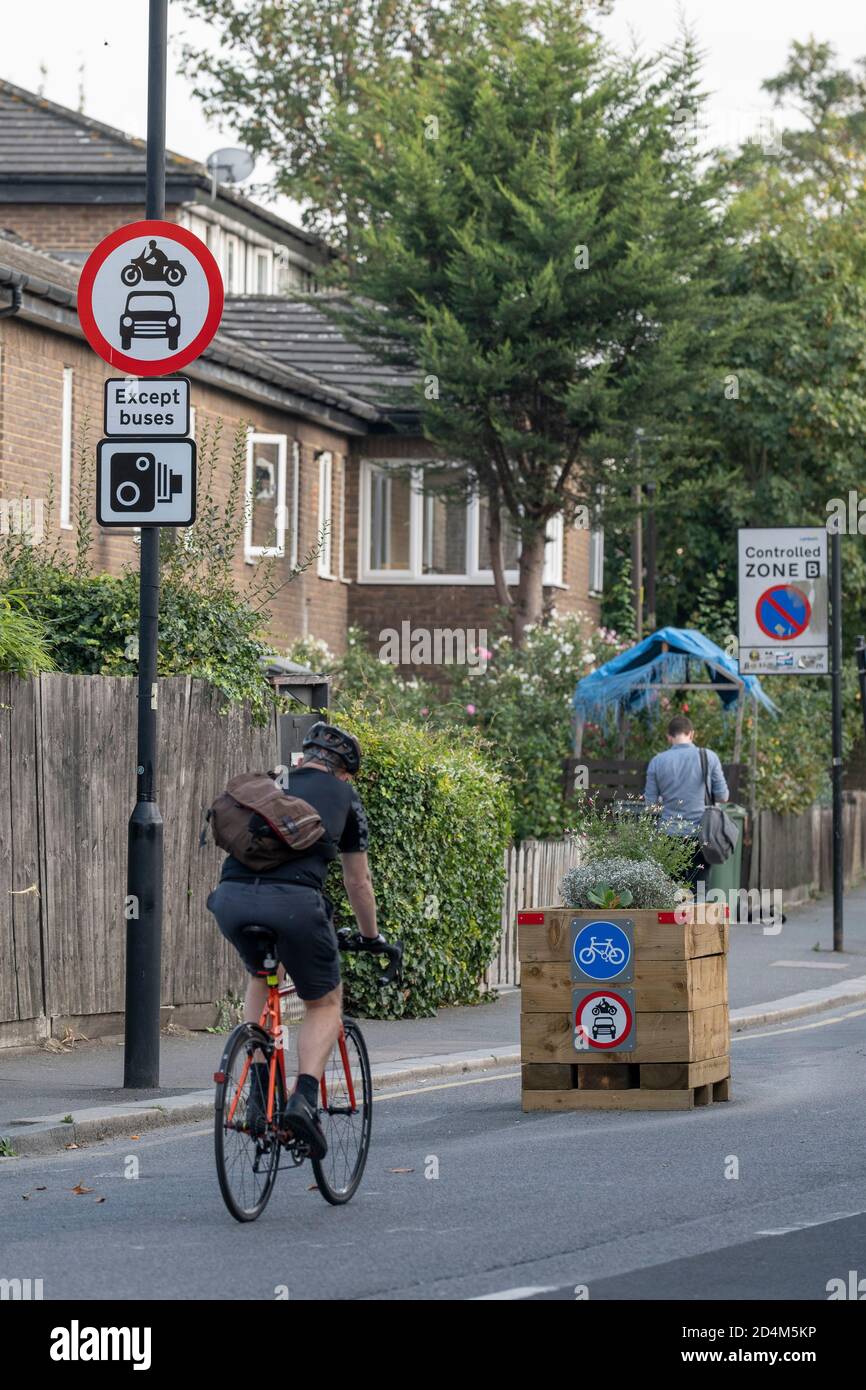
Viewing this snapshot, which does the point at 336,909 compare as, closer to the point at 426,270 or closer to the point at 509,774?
the point at 509,774

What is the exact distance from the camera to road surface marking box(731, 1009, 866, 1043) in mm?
15180

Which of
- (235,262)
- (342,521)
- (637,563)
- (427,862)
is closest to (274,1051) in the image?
(427,862)

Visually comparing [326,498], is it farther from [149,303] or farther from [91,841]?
[149,303]

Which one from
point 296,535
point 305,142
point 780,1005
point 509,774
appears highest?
point 305,142

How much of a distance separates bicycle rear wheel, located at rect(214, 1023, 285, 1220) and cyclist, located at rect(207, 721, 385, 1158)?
6cm

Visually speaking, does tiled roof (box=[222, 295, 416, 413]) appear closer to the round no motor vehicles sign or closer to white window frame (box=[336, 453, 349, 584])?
white window frame (box=[336, 453, 349, 584])

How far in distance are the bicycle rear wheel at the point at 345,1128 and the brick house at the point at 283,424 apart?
594 inches

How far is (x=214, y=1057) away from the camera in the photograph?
12.9 meters

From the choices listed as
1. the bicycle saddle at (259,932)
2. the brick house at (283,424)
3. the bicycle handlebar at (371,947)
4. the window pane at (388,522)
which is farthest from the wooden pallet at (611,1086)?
the window pane at (388,522)

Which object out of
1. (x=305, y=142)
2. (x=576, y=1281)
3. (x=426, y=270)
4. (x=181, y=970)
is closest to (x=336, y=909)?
(x=181, y=970)

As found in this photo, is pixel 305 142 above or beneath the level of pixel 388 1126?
above

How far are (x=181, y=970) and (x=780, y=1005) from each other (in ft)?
16.9

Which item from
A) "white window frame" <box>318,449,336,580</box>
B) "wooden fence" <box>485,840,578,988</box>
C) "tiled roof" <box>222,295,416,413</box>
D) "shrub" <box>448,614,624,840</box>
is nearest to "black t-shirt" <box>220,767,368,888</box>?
"wooden fence" <box>485,840,578,988</box>

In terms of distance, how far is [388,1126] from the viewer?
11078 millimetres
